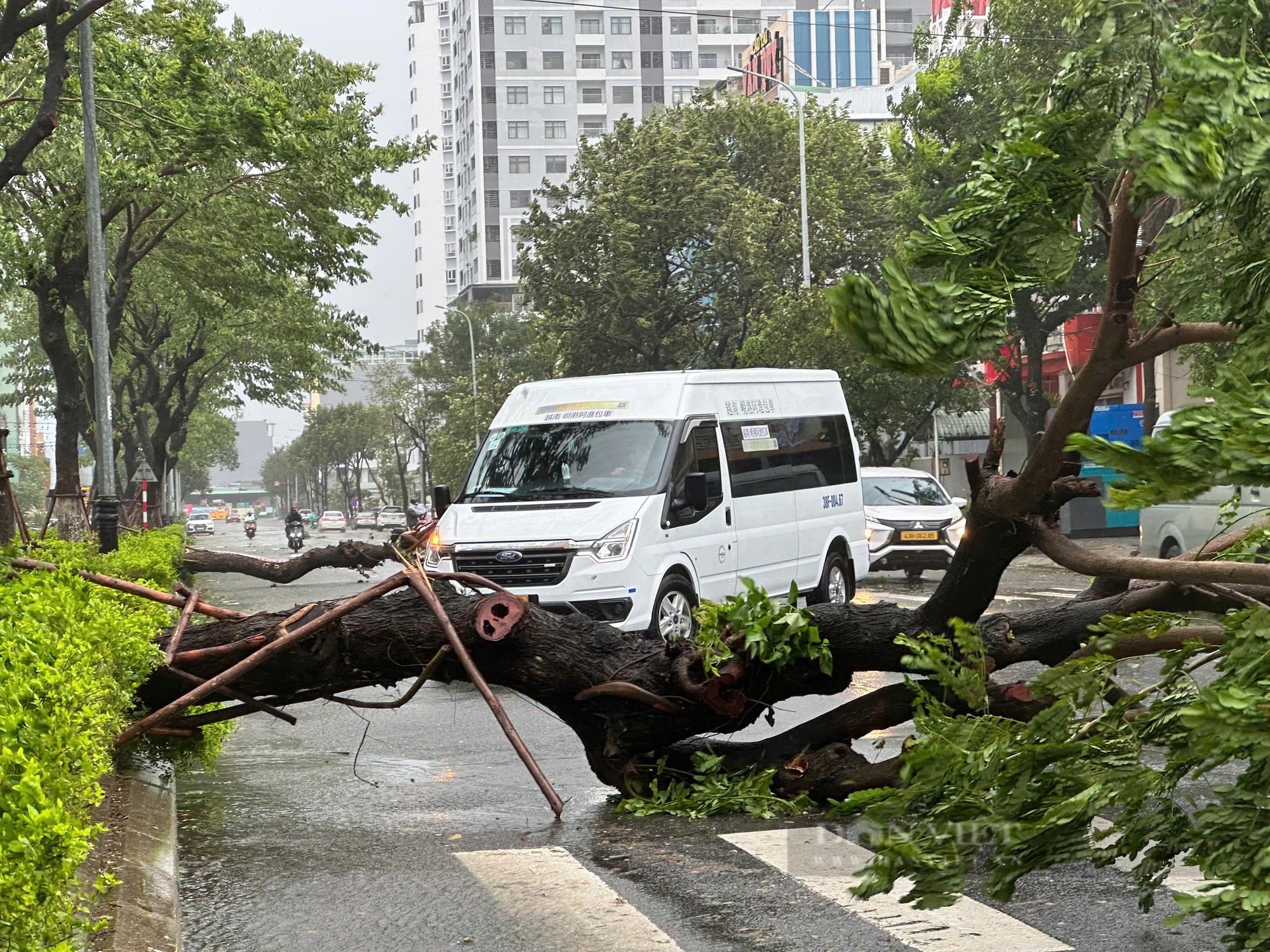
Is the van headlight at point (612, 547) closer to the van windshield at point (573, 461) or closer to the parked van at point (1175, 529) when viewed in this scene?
the van windshield at point (573, 461)

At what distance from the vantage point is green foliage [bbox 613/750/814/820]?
7125 mm

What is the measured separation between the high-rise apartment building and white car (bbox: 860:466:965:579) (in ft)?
312

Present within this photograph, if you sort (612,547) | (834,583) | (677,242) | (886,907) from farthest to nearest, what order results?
(677,242) < (834,583) < (612,547) < (886,907)

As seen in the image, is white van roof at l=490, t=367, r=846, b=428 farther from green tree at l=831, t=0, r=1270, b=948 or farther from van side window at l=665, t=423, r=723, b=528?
green tree at l=831, t=0, r=1270, b=948

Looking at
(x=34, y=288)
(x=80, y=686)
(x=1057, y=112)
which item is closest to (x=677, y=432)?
(x=80, y=686)

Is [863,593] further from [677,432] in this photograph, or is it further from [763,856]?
[763,856]

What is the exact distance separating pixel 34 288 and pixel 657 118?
82.0 ft

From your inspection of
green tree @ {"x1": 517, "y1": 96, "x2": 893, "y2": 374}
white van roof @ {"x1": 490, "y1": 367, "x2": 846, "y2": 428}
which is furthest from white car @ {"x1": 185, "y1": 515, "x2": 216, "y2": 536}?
white van roof @ {"x1": 490, "y1": 367, "x2": 846, "y2": 428}

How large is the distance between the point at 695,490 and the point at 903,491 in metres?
11.3

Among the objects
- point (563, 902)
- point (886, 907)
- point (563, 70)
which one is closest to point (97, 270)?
point (563, 902)

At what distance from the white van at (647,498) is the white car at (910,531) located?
6512 mm

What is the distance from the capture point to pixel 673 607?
12977mm

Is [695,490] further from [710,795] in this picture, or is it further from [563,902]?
[563,902]

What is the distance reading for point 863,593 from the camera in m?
20.8
